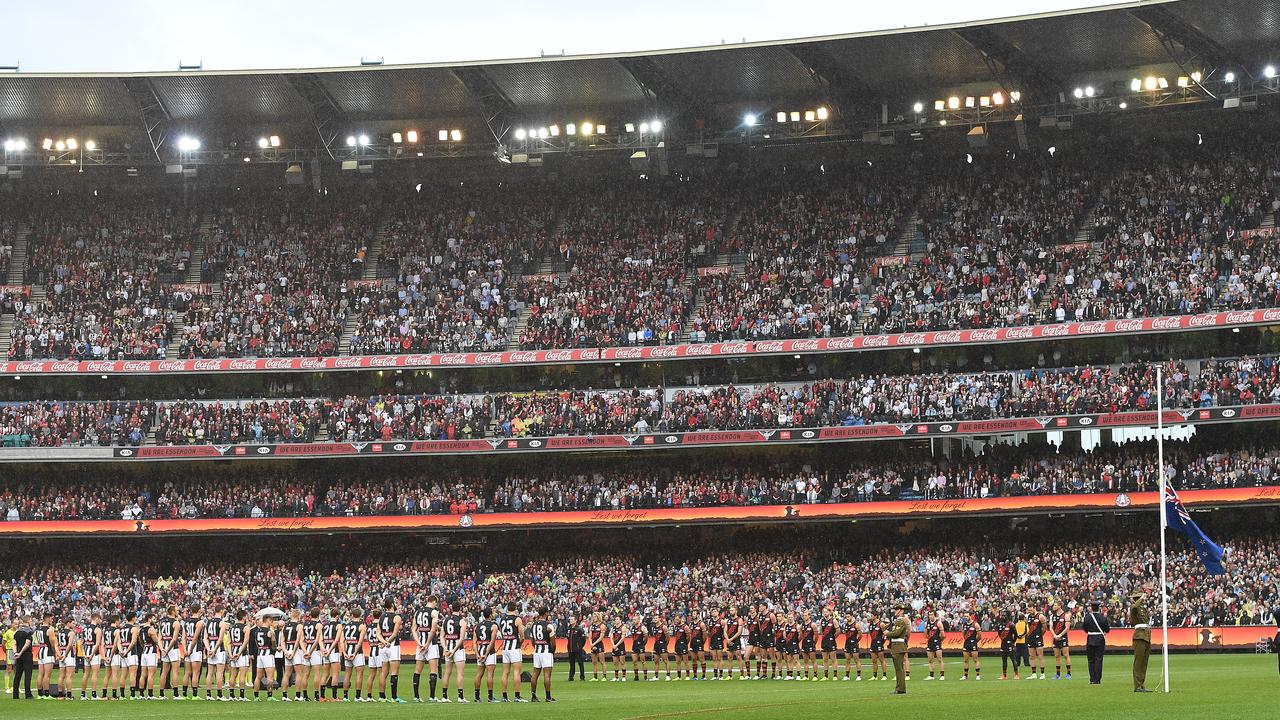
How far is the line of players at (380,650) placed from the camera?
92.8 ft

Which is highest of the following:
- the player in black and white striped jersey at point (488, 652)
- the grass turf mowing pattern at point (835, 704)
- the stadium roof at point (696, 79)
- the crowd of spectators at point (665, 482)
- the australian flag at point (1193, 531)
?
the stadium roof at point (696, 79)

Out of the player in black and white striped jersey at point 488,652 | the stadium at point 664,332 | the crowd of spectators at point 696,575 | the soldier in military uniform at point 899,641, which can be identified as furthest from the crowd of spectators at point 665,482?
the player in black and white striped jersey at point 488,652

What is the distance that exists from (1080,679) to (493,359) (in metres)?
34.6

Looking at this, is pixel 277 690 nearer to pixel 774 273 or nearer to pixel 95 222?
pixel 774 273

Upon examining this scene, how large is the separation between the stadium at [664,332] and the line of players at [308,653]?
18656 millimetres

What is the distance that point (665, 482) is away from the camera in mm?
60312

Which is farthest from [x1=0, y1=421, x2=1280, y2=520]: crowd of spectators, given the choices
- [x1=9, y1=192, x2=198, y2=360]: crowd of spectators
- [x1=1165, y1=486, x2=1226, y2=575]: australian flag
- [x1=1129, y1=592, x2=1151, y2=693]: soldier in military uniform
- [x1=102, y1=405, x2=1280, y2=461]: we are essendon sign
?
[x1=1129, y1=592, x2=1151, y2=693]: soldier in military uniform

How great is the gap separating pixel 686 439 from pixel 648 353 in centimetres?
416

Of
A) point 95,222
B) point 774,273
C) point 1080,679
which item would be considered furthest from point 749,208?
point 1080,679

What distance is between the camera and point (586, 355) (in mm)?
61125

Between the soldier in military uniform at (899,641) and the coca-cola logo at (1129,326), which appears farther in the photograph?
the coca-cola logo at (1129,326)

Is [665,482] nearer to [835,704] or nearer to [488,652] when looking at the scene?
[488,652]

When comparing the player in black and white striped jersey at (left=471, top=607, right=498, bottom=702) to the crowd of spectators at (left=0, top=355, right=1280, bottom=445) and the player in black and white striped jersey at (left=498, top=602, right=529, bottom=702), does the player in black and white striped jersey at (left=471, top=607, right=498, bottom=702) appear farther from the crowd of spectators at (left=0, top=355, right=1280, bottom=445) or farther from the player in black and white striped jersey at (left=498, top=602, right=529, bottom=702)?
the crowd of spectators at (left=0, top=355, right=1280, bottom=445)

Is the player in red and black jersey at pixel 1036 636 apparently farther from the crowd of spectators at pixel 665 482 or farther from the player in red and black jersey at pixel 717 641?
the crowd of spectators at pixel 665 482
